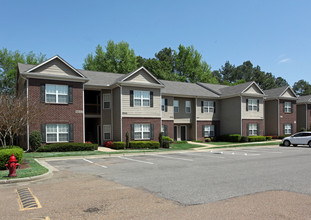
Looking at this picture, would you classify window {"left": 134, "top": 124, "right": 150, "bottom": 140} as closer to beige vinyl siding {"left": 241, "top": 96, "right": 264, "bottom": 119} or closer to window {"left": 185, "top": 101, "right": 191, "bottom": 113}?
window {"left": 185, "top": 101, "right": 191, "bottom": 113}

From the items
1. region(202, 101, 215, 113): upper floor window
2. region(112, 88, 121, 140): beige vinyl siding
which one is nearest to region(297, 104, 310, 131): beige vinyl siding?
region(202, 101, 215, 113): upper floor window

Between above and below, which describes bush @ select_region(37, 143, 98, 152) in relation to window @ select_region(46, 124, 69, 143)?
below

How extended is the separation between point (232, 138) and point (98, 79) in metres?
17.9

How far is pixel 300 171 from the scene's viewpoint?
478 inches

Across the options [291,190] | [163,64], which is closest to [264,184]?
[291,190]

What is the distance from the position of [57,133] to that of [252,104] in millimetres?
24502

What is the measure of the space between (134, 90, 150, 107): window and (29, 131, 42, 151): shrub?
9347mm

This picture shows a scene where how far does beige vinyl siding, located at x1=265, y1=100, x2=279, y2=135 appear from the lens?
38594mm

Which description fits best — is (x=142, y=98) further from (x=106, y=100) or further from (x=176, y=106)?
(x=176, y=106)

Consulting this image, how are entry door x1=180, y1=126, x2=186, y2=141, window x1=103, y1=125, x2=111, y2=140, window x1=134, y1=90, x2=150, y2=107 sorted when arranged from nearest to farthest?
window x1=134, y1=90, x2=150, y2=107 < window x1=103, y1=125, x2=111, y2=140 < entry door x1=180, y1=126, x2=186, y2=141

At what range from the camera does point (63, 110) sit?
23234 mm

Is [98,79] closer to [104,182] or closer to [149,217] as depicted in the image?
[104,182]

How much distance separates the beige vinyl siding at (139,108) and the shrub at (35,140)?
7.85 m

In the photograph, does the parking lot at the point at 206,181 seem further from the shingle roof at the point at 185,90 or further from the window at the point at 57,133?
the shingle roof at the point at 185,90
